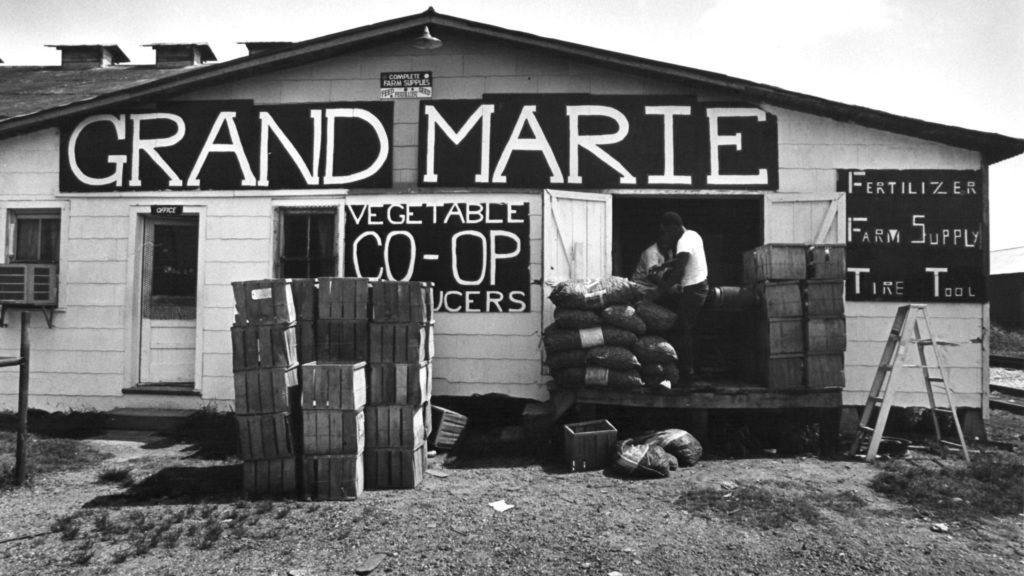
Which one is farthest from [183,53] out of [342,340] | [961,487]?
[961,487]

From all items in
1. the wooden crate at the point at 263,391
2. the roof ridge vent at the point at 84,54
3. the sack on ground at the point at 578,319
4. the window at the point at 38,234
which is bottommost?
the wooden crate at the point at 263,391

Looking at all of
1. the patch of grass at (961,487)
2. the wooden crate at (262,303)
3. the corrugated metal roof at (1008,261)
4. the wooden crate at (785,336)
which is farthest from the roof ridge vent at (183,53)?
the corrugated metal roof at (1008,261)

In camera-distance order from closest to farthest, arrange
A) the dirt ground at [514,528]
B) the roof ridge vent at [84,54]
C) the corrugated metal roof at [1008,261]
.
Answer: the dirt ground at [514,528] < the roof ridge vent at [84,54] < the corrugated metal roof at [1008,261]

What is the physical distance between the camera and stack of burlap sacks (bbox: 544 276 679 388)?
676cm

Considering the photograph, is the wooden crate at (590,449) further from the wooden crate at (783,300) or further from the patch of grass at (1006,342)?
the patch of grass at (1006,342)

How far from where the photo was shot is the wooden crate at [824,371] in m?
6.77

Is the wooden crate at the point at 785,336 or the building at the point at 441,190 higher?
the building at the point at 441,190

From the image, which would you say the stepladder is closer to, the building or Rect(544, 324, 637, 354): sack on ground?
the building

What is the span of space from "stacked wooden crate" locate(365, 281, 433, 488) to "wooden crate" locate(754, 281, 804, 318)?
12.7 feet

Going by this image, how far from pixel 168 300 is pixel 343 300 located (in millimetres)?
3857

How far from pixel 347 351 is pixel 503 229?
2848mm

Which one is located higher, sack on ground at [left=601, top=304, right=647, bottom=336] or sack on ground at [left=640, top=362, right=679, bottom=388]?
sack on ground at [left=601, top=304, right=647, bottom=336]

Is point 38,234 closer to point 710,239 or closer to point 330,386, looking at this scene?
point 330,386

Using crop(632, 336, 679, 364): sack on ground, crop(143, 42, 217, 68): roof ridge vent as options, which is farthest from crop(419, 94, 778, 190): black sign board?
crop(143, 42, 217, 68): roof ridge vent
